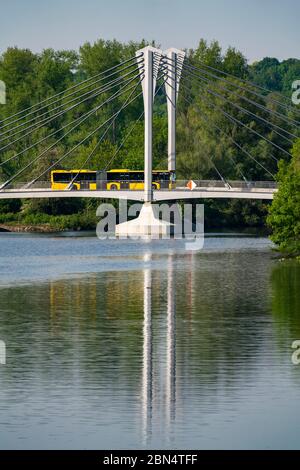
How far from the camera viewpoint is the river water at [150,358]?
1082 inches

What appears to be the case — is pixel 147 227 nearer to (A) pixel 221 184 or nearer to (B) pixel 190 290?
(A) pixel 221 184

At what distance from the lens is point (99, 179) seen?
110625mm

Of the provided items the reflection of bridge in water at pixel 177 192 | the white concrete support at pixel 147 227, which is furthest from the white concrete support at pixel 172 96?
the white concrete support at pixel 147 227

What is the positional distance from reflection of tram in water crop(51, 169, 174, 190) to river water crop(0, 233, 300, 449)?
43.5 m

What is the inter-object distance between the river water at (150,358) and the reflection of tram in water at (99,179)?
143 ft

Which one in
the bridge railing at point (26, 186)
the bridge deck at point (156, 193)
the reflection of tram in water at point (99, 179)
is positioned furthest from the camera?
the reflection of tram in water at point (99, 179)

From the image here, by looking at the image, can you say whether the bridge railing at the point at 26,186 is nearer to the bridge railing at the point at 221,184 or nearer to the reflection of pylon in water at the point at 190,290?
the bridge railing at the point at 221,184

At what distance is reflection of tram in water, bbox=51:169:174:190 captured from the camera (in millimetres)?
109062

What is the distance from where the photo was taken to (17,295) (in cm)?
5266

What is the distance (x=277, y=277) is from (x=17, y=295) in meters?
12.5
